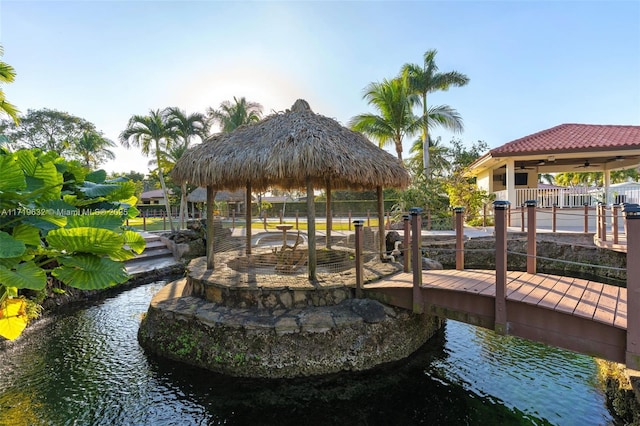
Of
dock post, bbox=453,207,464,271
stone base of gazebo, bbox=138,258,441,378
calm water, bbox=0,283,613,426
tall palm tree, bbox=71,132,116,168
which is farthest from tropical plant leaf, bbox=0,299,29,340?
tall palm tree, bbox=71,132,116,168

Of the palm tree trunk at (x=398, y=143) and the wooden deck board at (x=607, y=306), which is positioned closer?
the wooden deck board at (x=607, y=306)

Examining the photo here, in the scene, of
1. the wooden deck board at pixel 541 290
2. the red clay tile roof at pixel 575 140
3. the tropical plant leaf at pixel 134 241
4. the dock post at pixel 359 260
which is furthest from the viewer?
the red clay tile roof at pixel 575 140

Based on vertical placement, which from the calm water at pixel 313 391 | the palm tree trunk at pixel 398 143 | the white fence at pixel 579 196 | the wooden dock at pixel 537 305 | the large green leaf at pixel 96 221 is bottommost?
the calm water at pixel 313 391

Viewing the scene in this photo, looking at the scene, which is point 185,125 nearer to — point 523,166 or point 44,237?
point 523,166

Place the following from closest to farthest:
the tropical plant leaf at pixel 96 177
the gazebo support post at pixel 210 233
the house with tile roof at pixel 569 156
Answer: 1. the tropical plant leaf at pixel 96 177
2. the gazebo support post at pixel 210 233
3. the house with tile roof at pixel 569 156

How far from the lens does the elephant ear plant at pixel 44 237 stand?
4.42ft

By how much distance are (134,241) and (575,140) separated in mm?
16494

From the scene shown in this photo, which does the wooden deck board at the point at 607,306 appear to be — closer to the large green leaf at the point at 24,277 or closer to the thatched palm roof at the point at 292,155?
the thatched palm roof at the point at 292,155

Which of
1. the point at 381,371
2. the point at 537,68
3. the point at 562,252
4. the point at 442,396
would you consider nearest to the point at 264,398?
the point at 381,371

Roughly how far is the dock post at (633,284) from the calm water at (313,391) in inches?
52.1

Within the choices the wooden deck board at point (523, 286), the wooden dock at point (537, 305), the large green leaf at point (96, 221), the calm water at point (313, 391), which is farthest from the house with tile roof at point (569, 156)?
the large green leaf at point (96, 221)

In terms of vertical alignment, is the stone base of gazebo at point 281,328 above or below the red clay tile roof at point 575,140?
below

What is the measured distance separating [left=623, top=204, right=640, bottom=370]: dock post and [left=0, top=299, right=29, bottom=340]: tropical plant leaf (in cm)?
441

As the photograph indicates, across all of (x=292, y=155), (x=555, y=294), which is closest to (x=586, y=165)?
(x=555, y=294)
